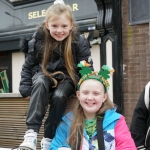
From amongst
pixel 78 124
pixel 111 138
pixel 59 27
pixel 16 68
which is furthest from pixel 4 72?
pixel 111 138

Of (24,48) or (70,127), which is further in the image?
(24,48)

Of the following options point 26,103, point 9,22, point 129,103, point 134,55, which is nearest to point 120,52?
point 134,55

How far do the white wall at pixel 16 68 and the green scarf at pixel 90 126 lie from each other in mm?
5457

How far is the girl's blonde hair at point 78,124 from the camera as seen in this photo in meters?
2.70

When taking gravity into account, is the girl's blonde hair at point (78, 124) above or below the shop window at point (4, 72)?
below

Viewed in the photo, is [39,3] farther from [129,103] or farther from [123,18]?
[129,103]

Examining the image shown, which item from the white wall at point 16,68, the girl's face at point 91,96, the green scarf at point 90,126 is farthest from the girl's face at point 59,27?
the white wall at point 16,68

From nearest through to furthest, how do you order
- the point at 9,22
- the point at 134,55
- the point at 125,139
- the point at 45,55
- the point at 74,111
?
1. the point at 125,139
2. the point at 74,111
3. the point at 45,55
4. the point at 134,55
5. the point at 9,22

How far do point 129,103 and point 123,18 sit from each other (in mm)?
1629

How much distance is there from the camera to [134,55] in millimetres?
6664

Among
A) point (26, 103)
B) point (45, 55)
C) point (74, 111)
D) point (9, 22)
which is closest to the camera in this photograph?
point (74, 111)

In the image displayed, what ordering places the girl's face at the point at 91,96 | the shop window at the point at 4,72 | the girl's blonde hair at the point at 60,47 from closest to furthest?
the girl's face at the point at 91,96 → the girl's blonde hair at the point at 60,47 → the shop window at the point at 4,72

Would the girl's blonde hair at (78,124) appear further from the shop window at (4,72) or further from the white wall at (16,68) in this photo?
the shop window at (4,72)

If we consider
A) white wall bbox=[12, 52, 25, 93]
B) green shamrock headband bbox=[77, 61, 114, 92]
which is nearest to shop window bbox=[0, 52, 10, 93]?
white wall bbox=[12, 52, 25, 93]
